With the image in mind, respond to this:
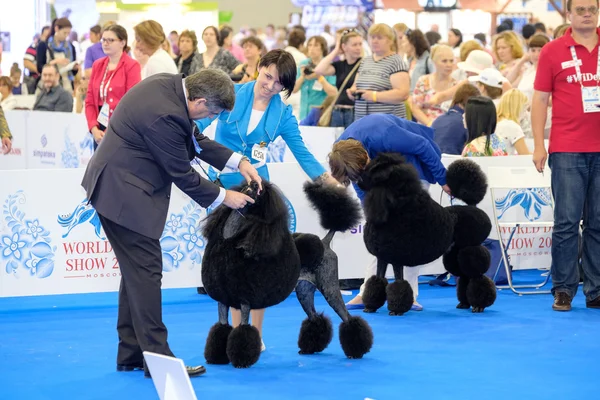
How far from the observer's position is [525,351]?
4.72 m

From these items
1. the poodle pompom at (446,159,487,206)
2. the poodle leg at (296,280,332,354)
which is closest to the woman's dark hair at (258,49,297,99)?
the poodle leg at (296,280,332,354)

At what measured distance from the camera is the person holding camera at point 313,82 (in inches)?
372

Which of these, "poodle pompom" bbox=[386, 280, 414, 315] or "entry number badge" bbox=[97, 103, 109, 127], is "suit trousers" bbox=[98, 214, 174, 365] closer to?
"poodle pompom" bbox=[386, 280, 414, 315]

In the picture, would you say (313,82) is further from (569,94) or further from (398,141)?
(398,141)

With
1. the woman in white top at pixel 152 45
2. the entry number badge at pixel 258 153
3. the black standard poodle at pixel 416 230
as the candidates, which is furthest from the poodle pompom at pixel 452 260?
the woman in white top at pixel 152 45

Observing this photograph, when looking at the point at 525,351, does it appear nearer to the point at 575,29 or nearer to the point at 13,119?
the point at 575,29

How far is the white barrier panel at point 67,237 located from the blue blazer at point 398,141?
798 mm

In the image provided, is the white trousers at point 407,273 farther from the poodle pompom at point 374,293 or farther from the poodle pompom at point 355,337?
the poodle pompom at point 355,337

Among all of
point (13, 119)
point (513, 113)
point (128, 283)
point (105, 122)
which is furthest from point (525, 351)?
point (13, 119)

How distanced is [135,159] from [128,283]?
55cm

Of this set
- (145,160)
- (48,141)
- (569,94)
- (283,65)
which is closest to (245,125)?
(283,65)

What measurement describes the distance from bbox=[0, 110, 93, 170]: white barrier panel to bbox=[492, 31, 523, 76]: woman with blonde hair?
463 cm

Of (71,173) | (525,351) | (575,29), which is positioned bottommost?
(525,351)

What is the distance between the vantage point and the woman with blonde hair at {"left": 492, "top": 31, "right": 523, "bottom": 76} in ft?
31.7
